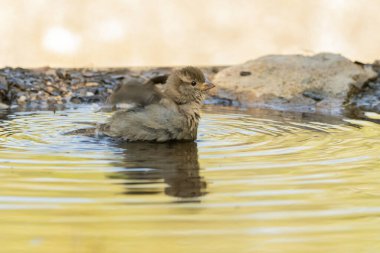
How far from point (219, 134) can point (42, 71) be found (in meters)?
4.77

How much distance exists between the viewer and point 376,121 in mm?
10195

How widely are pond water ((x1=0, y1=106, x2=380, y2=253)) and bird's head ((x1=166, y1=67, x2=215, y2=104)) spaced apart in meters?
0.40

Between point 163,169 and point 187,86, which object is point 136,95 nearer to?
point 187,86

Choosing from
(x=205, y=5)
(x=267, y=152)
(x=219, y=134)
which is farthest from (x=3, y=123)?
(x=205, y=5)

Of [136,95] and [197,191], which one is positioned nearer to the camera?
[197,191]

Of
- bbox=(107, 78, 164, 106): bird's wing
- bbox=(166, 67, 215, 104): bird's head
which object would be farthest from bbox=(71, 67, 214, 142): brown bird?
bbox=(166, 67, 215, 104): bird's head

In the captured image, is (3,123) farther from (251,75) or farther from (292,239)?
(292,239)

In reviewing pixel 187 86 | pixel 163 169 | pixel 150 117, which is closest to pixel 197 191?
pixel 163 169

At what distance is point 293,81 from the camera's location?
12344 millimetres

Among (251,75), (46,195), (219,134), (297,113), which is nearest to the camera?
(46,195)

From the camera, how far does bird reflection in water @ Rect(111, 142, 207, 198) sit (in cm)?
626

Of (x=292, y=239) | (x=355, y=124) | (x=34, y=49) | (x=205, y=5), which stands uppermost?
(x=205, y=5)

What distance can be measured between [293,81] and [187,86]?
3.63 meters

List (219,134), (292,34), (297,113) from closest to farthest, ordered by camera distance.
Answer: (219,134)
(297,113)
(292,34)
